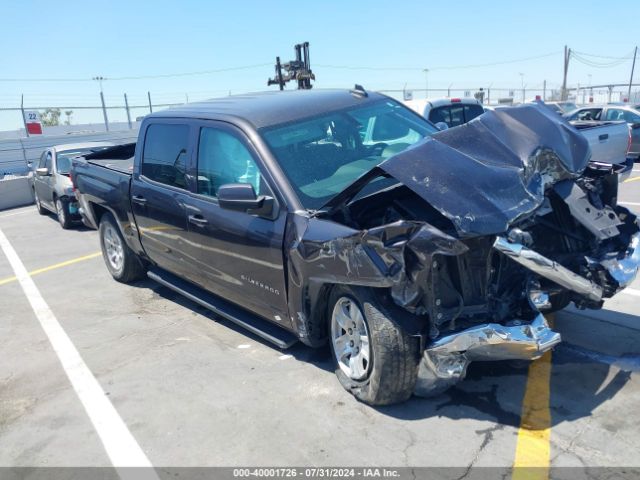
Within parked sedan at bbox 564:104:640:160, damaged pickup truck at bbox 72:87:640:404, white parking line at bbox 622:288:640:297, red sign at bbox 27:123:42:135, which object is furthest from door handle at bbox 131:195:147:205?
red sign at bbox 27:123:42:135

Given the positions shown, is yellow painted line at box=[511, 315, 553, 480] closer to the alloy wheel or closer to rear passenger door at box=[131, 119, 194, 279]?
the alloy wheel

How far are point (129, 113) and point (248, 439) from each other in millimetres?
22740

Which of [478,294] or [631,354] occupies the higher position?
[478,294]

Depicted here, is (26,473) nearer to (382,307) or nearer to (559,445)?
(382,307)

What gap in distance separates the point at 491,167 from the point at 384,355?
131 centimetres

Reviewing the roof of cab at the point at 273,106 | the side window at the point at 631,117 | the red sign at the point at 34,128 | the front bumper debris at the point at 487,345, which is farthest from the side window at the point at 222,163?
the red sign at the point at 34,128

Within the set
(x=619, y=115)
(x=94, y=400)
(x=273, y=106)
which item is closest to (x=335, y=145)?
(x=273, y=106)

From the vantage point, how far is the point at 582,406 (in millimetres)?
3400

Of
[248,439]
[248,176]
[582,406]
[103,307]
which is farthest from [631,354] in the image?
[103,307]

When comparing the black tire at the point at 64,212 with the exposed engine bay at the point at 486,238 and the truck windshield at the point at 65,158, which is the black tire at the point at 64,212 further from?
the exposed engine bay at the point at 486,238

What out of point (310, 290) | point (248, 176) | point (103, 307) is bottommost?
point (103, 307)

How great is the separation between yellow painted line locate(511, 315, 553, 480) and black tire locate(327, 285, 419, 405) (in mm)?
709

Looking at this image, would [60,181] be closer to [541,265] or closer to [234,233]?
[234,233]

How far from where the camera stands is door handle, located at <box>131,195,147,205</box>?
17.6 feet
